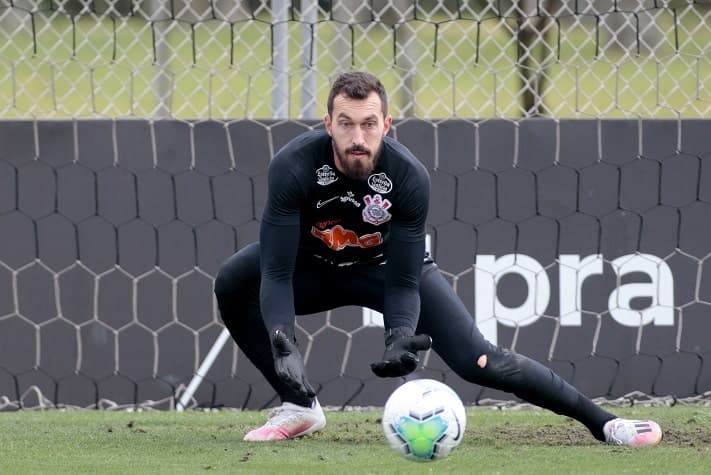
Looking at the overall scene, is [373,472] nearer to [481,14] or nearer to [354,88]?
[354,88]

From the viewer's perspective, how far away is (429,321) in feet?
18.3

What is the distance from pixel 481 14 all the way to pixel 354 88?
2.55 m

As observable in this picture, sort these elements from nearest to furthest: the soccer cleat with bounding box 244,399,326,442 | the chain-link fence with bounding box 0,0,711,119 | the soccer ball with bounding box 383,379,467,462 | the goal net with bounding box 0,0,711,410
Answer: the soccer ball with bounding box 383,379,467,462 < the soccer cleat with bounding box 244,399,326,442 < the goal net with bounding box 0,0,711,410 < the chain-link fence with bounding box 0,0,711,119

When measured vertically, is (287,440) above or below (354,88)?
below

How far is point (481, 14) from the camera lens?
7477 mm

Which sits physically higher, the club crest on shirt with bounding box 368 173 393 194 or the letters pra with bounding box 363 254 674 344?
the club crest on shirt with bounding box 368 173 393 194

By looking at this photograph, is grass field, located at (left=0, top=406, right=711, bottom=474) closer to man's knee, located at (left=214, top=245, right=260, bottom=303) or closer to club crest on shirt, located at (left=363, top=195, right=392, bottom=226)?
man's knee, located at (left=214, top=245, right=260, bottom=303)

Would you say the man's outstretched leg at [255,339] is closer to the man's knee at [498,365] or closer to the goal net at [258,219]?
the man's knee at [498,365]

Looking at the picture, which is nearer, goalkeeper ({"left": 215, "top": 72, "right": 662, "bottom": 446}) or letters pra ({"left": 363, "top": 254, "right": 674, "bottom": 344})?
goalkeeper ({"left": 215, "top": 72, "right": 662, "bottom": 446})

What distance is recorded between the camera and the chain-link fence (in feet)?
24.2

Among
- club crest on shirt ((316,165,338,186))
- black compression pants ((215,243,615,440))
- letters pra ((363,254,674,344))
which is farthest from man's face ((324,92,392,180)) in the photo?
letters pra ((363,254,674,344))

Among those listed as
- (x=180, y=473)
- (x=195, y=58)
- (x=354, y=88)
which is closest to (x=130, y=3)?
(x=195, y=58)

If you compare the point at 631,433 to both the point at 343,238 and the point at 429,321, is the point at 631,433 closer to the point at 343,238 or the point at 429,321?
the point at 429,321

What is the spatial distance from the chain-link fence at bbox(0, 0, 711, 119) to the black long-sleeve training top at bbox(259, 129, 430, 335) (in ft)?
6.50
